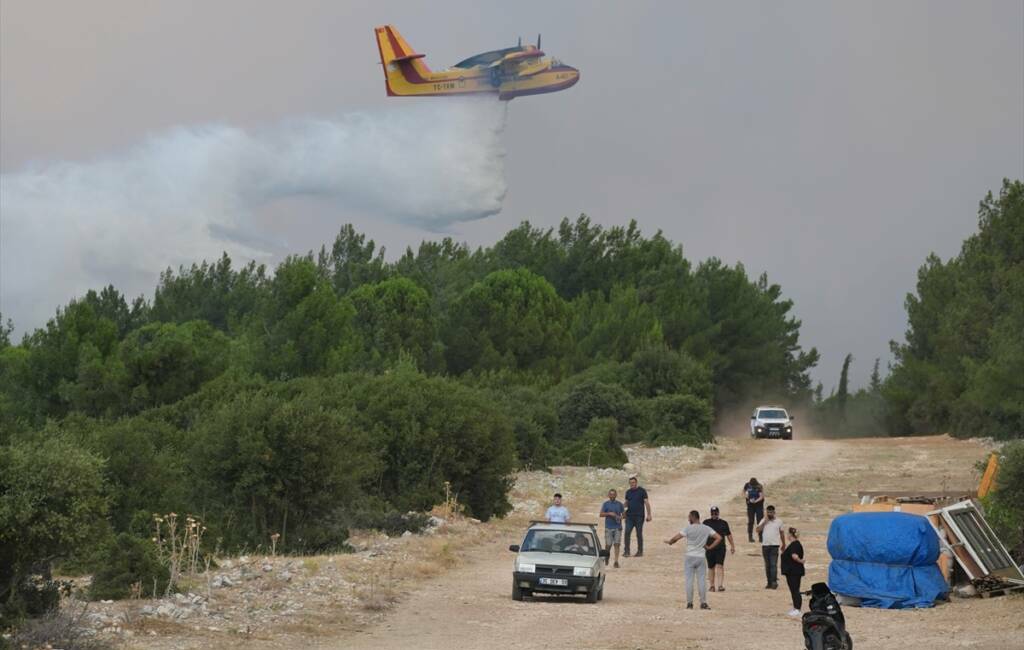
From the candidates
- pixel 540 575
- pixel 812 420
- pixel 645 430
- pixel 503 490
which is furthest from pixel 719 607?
pixel 812 420

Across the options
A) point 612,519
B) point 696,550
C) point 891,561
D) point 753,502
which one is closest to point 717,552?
point 696,550

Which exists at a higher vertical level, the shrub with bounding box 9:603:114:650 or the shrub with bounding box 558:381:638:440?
the shrub with bounding box 558:381:638:440

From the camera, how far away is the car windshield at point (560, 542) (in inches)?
890

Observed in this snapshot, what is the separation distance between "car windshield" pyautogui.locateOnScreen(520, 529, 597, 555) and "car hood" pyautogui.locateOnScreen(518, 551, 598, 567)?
0.55 feet

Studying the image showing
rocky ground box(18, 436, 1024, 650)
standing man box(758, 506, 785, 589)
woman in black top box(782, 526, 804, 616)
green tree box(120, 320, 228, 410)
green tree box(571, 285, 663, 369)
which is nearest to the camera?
rocky ground box(18, 436, 1024, 650)

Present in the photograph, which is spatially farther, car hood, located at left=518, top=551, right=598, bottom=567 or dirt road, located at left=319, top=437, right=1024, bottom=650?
car hood, located at left=518, top=551, right=598, bottom=567

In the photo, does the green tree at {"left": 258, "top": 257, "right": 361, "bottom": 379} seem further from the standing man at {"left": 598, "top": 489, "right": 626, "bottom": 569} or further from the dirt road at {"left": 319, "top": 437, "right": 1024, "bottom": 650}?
the standing man at {"left": 598, "top": 489, "right": 626, "bottom": 569}

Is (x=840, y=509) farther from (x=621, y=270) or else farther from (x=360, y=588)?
(x=621, y=270)

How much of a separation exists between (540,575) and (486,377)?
59492 millimetres

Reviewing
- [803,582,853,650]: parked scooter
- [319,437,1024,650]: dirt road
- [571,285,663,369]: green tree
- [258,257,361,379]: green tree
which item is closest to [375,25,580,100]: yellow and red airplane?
[258,257,361,379]: green tree

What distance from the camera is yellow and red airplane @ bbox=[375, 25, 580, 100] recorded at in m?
67.4

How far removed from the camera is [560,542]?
74.3ft

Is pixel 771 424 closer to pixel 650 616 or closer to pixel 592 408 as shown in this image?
pixel 592 408

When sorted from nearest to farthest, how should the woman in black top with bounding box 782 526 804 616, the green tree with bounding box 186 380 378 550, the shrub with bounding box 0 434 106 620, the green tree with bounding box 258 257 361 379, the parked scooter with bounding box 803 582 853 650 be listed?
the parked scooter with bounding box 803 582 853 650 → the shrub with bounding box 0 434 106 620 → the woman in black top with bounding box 782 526 804 616 → the green tree with bounding box 186 380 378 550 → the green tree with bounding box 258 257 361 379
